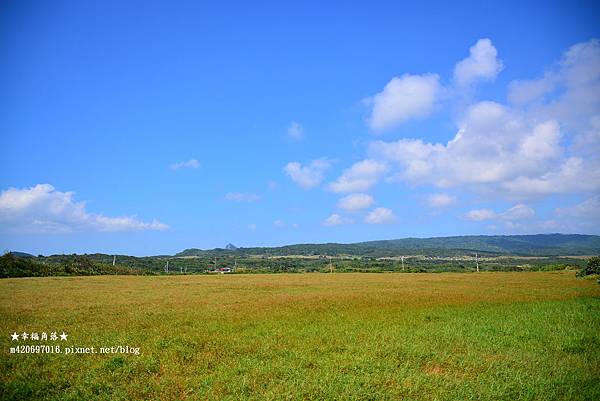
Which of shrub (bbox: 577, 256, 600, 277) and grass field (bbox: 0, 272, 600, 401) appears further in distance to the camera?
shrub (bbox: 577, 256, 600, 277)

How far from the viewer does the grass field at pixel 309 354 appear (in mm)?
8672

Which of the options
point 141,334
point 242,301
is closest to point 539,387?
point 141,334

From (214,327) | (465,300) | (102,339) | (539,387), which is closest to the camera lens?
(539,387)

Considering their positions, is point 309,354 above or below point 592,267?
above

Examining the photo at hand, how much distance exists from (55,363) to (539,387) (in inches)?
471

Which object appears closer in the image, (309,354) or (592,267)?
(309,354)

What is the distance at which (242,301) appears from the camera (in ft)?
76.4

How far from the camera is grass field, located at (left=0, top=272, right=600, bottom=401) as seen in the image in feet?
28.5

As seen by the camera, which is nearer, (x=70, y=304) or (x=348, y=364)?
(x=348, y=364)

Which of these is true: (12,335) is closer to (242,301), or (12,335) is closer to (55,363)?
(55,363)

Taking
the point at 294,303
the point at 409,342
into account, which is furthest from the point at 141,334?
the point at 294,303

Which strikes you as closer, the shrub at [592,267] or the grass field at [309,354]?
the grass field at [309,354]

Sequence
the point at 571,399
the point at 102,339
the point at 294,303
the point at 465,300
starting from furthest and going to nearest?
the point at 465,300 < the point at 294,303 < the point at 102,339 < the point at 571,399

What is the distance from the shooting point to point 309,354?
11.3 meters
